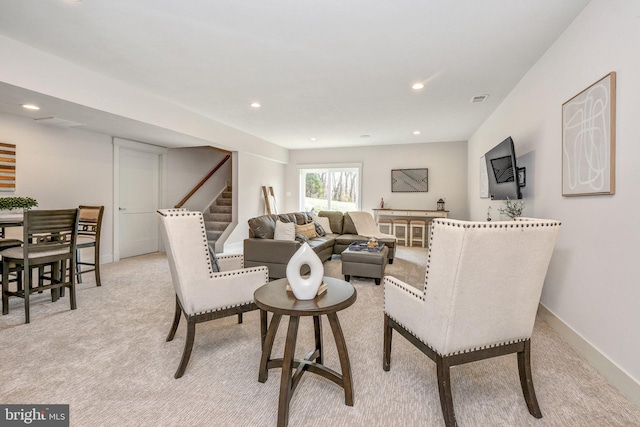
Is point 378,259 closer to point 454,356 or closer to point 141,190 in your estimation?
point 454,356

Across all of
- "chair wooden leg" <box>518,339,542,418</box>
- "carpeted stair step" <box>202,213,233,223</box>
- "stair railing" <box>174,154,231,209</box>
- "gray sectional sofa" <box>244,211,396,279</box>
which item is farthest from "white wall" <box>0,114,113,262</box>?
"chair wooden leg" <box>518,339,542,418</box>

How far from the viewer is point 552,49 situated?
266cm

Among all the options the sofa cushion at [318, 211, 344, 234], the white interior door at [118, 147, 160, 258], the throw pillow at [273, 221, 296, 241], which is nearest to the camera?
the throw pillow at [273, 221, 296, 241]

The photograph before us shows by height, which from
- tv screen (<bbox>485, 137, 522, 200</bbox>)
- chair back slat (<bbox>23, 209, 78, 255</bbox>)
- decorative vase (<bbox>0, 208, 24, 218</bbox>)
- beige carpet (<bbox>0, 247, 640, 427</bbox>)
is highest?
tv screen (<bbox>485, 137, 522, 200</bbox>)

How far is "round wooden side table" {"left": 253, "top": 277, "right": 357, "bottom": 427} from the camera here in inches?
58.7

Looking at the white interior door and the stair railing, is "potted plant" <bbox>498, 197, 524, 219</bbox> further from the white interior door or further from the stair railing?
the white interior door

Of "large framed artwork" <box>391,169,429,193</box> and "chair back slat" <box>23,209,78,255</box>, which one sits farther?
"large framed artwork" <box>391,169,429,193</box>

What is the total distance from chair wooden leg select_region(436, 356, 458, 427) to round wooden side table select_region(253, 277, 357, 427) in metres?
0.47

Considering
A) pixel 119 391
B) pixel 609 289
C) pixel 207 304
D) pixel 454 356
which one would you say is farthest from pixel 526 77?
pixel 119 391

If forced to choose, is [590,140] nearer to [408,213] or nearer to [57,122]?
[408,213]

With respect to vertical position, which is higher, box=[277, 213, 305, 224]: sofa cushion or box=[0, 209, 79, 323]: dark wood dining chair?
box=[277, 213, 305, 224]: sofa cushion

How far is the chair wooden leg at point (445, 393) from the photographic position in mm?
1416

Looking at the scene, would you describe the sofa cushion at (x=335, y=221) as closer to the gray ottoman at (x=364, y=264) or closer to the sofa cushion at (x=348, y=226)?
the sofa cushion at (x=348, y=226)

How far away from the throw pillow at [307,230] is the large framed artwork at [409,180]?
3.09 metres
